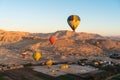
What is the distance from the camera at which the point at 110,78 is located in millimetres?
42844

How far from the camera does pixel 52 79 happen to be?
41469 mm

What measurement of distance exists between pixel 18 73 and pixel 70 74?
10.6 meters

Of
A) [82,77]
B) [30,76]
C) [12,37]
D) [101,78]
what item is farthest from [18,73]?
[12,37]

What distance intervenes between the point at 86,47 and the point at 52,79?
61687mm

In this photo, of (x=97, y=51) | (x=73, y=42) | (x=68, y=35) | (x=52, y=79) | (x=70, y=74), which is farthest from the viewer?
(x=68, y=35)

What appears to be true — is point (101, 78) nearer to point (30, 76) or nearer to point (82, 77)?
point (82, 77)

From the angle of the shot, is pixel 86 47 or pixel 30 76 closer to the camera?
pixel 30 76

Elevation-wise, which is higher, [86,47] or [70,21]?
[70,21]

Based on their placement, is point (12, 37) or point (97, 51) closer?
point (97, 51)

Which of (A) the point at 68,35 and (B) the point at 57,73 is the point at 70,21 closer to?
(B) the point at 57,73

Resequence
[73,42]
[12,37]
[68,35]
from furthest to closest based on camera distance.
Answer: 1. [68,35]
2. [12,37]
3. [73,42]

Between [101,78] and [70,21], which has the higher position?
[70,21]

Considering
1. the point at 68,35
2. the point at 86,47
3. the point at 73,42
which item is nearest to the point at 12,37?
the point at 68,35

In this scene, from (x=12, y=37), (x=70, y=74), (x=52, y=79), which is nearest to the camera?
(x=52, y=79)
